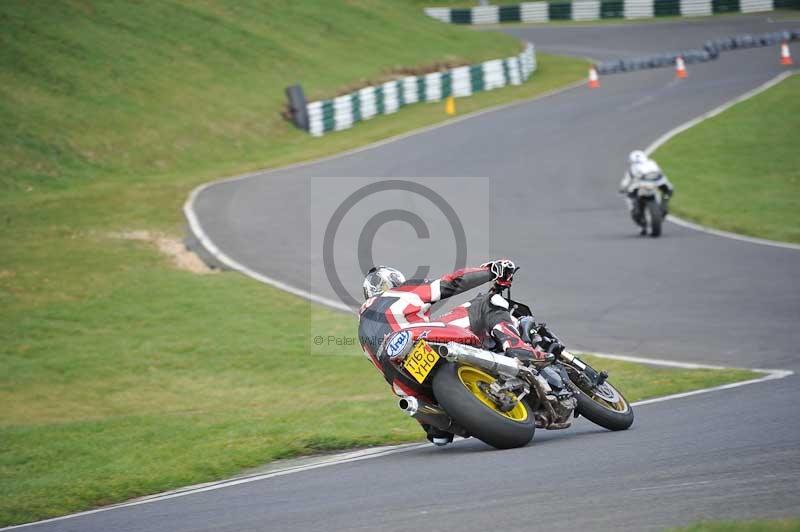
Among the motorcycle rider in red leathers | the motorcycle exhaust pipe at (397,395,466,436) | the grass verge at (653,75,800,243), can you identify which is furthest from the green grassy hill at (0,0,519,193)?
the motorcycle exhaust pipe at (397,395,466,436)

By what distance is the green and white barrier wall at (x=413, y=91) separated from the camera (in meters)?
35.0

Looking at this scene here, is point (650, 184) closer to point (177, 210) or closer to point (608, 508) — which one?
point (177, 210)

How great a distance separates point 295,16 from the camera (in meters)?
44.2

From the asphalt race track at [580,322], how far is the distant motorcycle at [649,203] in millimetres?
347

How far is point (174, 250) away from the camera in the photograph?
810 inches

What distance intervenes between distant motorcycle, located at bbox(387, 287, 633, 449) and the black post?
26766mm

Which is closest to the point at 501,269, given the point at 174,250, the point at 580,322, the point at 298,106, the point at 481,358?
the point at 481,358

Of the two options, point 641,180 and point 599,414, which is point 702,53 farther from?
point 599,414

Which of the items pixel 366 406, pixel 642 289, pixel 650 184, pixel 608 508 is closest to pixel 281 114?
pixel 650 184

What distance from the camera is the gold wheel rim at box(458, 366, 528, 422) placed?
7891 millimetres

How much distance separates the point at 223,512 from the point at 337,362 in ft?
25.7

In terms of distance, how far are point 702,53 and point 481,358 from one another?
1533 inches

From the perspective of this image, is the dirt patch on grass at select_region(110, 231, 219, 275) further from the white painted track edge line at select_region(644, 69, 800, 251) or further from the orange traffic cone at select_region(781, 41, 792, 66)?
the orange traffic cone at select_region(781, 41, 792, 66)

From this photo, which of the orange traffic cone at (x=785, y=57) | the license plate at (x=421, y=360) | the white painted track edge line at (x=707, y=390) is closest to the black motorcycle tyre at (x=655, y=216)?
the white painted track edge line at (x=707, y=390)
